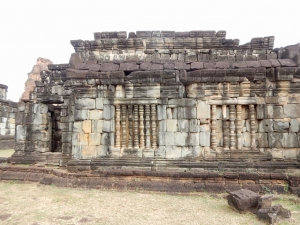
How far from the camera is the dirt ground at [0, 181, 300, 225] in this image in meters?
4.69

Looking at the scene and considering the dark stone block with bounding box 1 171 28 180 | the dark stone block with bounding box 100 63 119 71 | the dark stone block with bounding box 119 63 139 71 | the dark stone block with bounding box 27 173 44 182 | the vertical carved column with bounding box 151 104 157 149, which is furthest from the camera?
the dark stone block with bounding box 1 171 28 180

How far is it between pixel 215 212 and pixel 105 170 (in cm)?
319

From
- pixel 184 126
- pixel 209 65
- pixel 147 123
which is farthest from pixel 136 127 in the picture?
pixel 209 65

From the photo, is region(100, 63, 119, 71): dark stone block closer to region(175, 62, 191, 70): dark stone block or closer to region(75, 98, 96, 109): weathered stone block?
region(75, 98, 96, 109): weathered stone block

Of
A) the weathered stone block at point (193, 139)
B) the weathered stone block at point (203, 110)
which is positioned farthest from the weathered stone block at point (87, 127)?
the weathered stone block at point (203, 110)

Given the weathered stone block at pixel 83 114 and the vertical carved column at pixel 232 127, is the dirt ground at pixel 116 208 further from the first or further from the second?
the weathered stone block at pixel 83 114

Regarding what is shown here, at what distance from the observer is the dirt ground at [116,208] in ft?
15.4

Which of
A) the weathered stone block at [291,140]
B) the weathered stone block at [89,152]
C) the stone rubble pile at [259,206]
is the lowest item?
the stone rubble pile at [259,206]

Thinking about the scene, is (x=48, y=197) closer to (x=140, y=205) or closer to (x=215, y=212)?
(x=140, y=205)

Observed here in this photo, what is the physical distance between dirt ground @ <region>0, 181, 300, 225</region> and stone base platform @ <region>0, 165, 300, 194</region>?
22cm

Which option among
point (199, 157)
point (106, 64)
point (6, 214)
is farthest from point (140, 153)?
point (6, 214)

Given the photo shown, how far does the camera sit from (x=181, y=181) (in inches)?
256

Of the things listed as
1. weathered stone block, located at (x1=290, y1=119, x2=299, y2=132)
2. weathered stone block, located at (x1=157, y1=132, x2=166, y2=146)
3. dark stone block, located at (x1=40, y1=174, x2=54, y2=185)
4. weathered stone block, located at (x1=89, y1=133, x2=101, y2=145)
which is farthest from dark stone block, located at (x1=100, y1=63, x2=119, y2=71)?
weathered stone block, located at (x1=290, y1=119, x2=299, y2=132)

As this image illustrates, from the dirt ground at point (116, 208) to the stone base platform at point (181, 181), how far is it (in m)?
0.22
